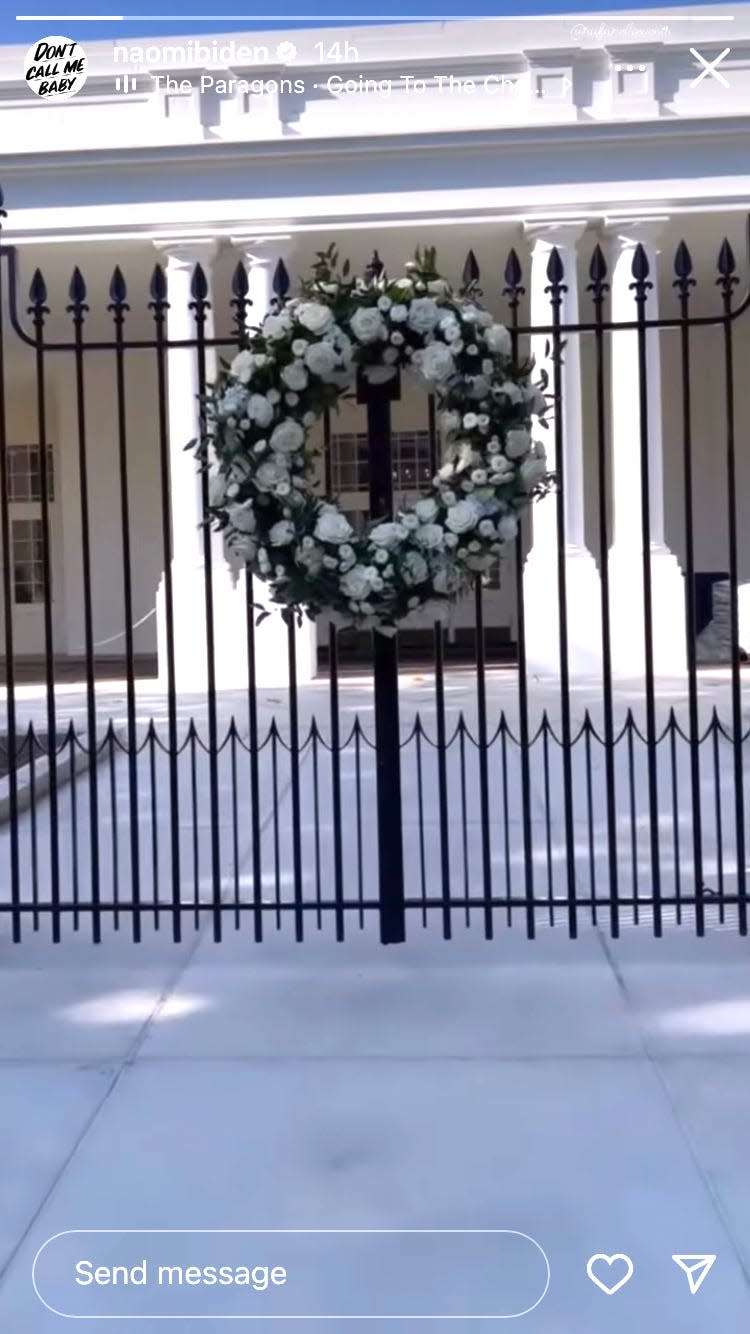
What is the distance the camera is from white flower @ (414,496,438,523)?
486 centimetres

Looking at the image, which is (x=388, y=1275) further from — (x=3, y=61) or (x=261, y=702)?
(x=3, y=61)

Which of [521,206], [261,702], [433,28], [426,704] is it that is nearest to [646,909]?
[426,704]

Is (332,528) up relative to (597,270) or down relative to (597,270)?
down

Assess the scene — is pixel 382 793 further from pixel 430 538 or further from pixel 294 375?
pixel 294 375

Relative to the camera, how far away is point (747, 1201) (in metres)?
3.36

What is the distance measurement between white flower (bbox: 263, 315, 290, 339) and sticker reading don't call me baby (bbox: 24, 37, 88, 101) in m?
11.8

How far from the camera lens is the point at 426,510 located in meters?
4.87

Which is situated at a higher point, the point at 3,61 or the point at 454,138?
the point at 3,61

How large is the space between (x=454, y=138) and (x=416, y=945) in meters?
11.6

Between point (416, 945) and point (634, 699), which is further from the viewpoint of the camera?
point (634, 699)

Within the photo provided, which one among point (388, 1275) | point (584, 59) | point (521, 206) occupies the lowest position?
point (388, 1275)

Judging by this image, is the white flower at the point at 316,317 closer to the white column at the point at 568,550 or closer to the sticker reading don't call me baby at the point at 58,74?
the white column at the point at 568,550

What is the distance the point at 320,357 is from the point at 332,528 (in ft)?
1.97

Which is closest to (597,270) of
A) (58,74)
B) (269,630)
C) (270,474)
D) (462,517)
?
(462,517)
